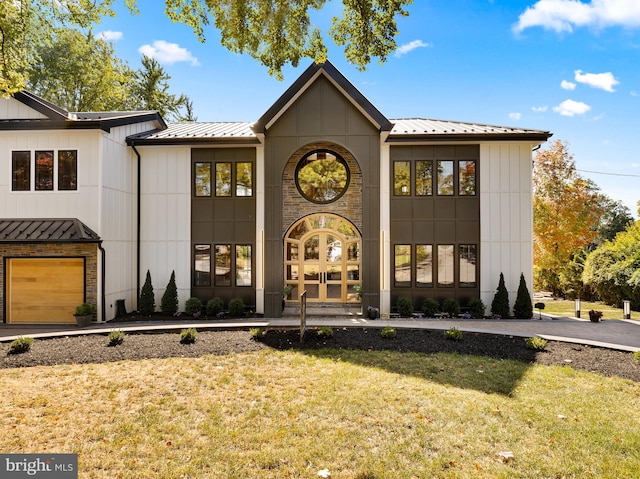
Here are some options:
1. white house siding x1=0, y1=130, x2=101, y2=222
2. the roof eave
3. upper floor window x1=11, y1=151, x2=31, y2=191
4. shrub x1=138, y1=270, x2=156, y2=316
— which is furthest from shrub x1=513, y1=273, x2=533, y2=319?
upper floor window x1=11, y1=151, x2=31, y2=191

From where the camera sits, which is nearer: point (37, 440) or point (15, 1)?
point (37, 440)

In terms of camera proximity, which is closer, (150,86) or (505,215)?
(505,215)

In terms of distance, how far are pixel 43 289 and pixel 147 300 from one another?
333cm

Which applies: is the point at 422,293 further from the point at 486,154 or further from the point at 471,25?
the point at 471,25

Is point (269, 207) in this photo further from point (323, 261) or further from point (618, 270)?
point (618, 270)

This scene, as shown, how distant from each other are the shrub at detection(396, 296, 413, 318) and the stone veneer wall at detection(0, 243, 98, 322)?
10476 mm

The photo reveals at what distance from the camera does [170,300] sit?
512 inches

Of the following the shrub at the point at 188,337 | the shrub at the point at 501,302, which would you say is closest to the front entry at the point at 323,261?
the shrub at the point at 501,302

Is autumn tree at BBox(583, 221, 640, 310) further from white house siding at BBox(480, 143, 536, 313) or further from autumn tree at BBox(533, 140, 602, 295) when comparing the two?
white house siding at BBox(480, 143, 536, 313)

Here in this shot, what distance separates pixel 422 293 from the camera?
1321cm

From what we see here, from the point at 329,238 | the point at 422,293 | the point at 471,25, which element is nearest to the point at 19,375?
the point at 329,238

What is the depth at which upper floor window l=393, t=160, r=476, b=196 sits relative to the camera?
13.3 meters

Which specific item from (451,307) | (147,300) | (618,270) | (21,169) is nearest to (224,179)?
(147,300)

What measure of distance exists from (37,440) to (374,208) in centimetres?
1042
